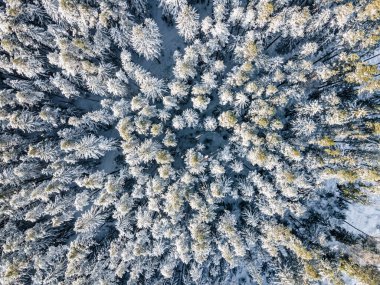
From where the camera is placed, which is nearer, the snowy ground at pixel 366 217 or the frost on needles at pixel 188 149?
the frost on needles at pixel 188 149

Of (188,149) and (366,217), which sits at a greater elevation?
(188,149)

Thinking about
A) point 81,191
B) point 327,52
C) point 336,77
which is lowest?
point 81,191

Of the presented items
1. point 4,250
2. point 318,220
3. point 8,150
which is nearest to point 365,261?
point 318,220

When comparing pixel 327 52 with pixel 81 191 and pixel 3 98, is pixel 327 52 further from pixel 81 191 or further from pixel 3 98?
pixel 3 98

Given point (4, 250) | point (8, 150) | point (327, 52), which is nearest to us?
point (4, 250)

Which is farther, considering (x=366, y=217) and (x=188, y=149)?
(x=366, y=217)

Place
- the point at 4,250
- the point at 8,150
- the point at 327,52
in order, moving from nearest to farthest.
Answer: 1. the point at 4,250
2. the point at 8,150
3. the point at 327,52

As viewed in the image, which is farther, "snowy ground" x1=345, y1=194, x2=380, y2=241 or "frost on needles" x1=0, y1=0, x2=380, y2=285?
"snowy ground" x1=345, y1=194, x2=380, y2=241

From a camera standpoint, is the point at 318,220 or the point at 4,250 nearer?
the point at 4,250
